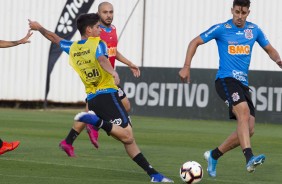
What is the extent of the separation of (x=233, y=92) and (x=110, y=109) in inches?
68.5

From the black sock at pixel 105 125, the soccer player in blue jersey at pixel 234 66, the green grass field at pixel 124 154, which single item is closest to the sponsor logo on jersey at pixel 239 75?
the soccer player in blue jersey at pixel 234 66

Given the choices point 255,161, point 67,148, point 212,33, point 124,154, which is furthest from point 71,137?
point 255,161

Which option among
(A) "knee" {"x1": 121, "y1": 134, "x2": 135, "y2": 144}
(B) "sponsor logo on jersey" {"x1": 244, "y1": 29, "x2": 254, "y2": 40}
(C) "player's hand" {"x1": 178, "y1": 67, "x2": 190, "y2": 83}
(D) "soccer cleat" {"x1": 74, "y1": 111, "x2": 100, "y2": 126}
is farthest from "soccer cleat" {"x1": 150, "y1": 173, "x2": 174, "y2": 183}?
(B) "sponsor logo on jersey" {"x1": 244, "y1": 29, "x2": 254, "y2": 40}

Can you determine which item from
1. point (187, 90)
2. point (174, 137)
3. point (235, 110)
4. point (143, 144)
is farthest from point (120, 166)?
point (187, 90)

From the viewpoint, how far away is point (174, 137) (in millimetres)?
19547

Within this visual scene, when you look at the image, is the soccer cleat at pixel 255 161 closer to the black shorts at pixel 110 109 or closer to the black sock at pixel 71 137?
the black shorts at pixel 110 109

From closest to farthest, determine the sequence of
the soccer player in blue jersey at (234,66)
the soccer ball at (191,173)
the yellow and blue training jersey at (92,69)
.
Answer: the soccer ball at (191,173) < the yellow and blue training jersey at (92,69) < the soccer player in blue jersey at (234,66)

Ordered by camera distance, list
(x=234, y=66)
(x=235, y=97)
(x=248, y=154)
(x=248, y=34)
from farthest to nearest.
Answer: (x=248, y=34)
(x=234, y=66)
(x=235, y=97)
(x=248, y=154)

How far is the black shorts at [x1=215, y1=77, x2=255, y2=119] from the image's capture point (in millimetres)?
12688

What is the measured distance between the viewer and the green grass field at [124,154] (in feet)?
39.9

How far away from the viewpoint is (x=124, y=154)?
15352 mm

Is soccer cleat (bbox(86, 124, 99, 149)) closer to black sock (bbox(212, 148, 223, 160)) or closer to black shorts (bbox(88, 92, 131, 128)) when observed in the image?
black sock (bbox(212, 148, 223, 160))

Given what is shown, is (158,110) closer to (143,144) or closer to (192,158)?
(143,144)

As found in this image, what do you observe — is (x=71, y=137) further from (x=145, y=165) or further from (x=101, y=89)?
(x=145, y=165)
